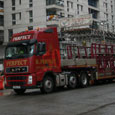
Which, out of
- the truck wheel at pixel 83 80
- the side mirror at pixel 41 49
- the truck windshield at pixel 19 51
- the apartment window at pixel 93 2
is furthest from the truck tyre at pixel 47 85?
the apartment window at pixel 93 2

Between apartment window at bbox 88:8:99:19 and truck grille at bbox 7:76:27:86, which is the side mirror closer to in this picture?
truck grille at bbox 7:76:27:86

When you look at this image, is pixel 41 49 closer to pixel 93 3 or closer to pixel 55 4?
pixel 55 4

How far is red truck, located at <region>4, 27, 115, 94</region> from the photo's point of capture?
14992 millimetres

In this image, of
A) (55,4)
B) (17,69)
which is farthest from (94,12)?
(17,69)

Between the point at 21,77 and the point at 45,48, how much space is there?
7.19 ft

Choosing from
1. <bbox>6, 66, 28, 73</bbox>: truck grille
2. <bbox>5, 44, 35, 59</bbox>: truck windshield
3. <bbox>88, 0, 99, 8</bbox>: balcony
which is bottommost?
<bbox>6, 66, 28, 73</bbox>: truck grille

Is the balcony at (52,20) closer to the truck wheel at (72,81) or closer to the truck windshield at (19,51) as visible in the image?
the truck wheel at (72,81)

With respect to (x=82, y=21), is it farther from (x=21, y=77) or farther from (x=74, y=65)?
(x=21, y=77)

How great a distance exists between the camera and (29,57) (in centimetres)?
1486

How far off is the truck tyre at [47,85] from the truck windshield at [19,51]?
6.04 feet

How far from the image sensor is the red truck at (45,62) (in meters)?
15.0

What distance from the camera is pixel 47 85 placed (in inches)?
616

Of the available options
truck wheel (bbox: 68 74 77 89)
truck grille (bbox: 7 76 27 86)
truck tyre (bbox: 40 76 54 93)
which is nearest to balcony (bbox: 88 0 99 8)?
truck wheel (bbox: 68 74 77 89)

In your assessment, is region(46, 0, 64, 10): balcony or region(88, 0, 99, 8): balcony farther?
region(88, 0, 99, 8): balcony
